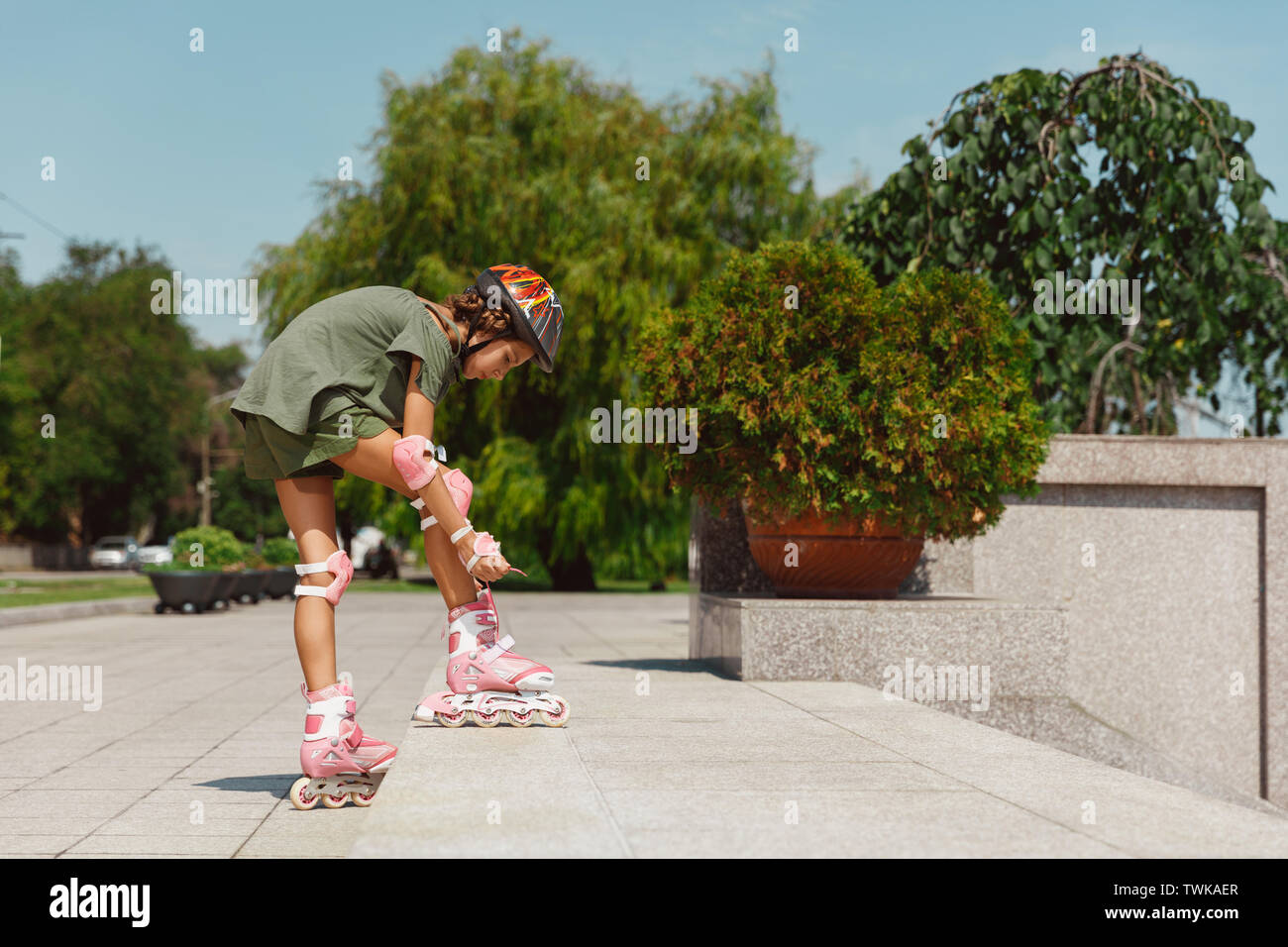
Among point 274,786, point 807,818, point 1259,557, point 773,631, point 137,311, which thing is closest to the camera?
point 807,818

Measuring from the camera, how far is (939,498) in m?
6.95

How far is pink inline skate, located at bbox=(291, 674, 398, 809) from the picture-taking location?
3.89 meters

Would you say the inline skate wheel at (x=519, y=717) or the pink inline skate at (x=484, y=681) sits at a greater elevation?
the pink inline skate at (x=484, y=681)

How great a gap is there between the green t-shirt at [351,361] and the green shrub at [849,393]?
299 cm

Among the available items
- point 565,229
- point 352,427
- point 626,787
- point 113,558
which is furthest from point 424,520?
point 113,558

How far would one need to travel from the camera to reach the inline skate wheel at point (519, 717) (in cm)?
457

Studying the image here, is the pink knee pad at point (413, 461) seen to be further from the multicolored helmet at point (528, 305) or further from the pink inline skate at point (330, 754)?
the pink inline skate at point (330, 754)

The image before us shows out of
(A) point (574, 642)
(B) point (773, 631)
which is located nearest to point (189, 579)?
(A) point (574, 642)

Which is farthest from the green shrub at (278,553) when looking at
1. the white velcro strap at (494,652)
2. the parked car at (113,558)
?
the parked car at (113,558)

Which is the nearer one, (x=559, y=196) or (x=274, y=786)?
(x=274, y=786)

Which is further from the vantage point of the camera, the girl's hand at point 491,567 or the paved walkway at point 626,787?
the girl's hand at point 491,567
